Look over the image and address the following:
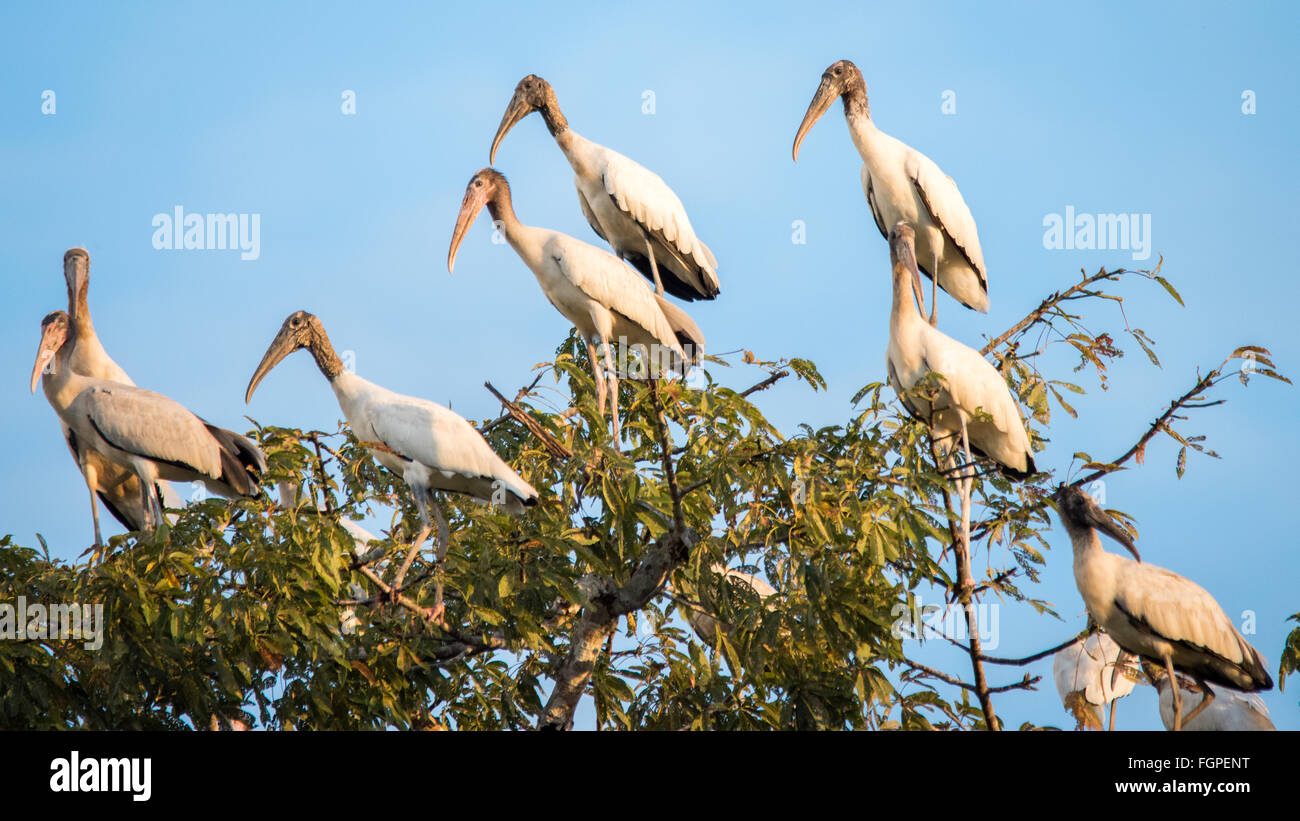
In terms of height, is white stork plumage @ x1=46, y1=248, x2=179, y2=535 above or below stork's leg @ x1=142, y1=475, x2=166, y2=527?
above

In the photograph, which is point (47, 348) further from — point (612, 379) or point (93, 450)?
point (612, 379)

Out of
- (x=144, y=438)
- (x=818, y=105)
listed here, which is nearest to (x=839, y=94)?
(x=818, y=105)

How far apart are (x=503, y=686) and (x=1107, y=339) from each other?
2.89 metres

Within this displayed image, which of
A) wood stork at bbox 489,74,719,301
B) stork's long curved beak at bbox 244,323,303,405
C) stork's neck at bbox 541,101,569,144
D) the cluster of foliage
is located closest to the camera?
the cluster of foliage

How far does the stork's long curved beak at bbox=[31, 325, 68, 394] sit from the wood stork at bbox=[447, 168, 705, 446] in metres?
2.42

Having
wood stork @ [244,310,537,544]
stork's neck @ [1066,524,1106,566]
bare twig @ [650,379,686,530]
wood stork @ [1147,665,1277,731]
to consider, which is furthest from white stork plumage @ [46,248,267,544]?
wood stork @ [1147,665,1277,731]

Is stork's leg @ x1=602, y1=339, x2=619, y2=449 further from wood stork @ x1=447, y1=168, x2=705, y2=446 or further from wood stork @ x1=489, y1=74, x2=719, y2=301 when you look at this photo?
wood stork @ x1=489, y1=74, x2=719, y2=301

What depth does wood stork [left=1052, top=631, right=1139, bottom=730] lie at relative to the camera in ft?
25.0

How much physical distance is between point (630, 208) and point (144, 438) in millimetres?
2908

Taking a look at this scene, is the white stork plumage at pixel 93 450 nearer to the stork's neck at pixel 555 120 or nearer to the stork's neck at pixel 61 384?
the stork's neck at pixel 61 384

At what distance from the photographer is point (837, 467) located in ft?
17.9

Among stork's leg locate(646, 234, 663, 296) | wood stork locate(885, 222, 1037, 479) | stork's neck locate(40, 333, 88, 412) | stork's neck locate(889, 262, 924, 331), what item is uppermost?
stork's leg locate(646, 234, 663, 296)

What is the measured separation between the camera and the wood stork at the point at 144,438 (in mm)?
8086
